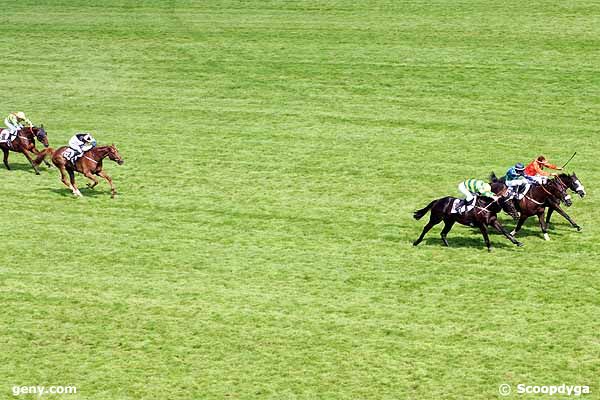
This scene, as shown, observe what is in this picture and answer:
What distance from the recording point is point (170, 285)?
21.6 m

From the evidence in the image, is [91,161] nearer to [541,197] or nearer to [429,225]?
[429,225]

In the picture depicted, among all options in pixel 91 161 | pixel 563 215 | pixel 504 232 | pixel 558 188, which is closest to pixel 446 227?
pixel 504 232

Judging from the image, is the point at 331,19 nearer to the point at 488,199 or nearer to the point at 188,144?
the point at 188,144

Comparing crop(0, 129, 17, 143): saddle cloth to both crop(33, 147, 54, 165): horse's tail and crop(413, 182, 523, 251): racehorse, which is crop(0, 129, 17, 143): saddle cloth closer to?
crop(33, 147, 54, 165): horse's tail

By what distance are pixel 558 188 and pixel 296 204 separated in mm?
7352

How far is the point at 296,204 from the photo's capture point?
2738 cm

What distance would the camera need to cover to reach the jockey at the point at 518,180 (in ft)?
79.8

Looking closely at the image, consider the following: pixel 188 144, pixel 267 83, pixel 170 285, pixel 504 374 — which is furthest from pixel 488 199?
pixel 267 83

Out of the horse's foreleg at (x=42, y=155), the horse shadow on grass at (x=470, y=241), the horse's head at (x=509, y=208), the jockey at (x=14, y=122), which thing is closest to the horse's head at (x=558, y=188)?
the horse's head at (x=509, y=208)

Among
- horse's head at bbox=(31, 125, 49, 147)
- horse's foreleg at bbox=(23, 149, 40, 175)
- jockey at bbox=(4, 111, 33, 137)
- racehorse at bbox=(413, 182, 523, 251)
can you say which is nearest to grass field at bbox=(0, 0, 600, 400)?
horse's foreleg at bbox=(23, 149, 40, 175)

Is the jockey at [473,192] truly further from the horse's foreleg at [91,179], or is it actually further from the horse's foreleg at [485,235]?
the horse's foreleg at [91,179]

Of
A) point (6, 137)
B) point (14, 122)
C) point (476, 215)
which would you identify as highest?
point (14, 122)

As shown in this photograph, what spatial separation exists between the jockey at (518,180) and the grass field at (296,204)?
128cm

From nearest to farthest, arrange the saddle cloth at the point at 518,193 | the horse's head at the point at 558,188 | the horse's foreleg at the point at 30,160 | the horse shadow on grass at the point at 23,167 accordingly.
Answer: the horse's head at the point at 558,188
the saddle cloth at the point at 518,193
the horse's foreleg at the point at 30,160
the horse shadow on grass at the point at 23,167
